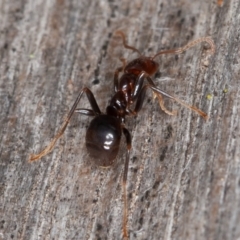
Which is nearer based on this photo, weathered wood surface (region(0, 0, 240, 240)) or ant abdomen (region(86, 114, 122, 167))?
weathered wood surface (region(0, 0, 240, 240))

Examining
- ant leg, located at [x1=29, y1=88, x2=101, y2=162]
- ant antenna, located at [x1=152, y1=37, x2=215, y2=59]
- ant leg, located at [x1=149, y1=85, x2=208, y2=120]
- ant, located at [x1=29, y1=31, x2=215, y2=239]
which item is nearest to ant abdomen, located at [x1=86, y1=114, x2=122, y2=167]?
ant, located at [x1=29, y1=31, x2=215, y2=239]

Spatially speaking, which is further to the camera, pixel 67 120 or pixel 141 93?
pixel 141 93

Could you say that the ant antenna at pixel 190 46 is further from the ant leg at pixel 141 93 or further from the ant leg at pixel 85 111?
the ant leg at pixel 85 111

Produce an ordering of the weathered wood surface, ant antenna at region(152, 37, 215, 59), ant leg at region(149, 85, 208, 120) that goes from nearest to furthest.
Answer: the weathered wood surface → ant leg at region(149, 85, 208, 120) → ant antenna at region(152, 37, 215, 59)

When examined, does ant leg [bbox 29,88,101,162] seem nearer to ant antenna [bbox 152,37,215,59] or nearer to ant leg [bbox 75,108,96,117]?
ant leg [bbox 75,108,96,117]

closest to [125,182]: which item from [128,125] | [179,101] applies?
[128,125]

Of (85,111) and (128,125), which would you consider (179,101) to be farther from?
(85,111)

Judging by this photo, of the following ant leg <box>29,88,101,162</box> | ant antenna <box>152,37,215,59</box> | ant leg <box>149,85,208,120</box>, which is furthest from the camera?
→ ant antenna <box>152,37,215,59</box>
